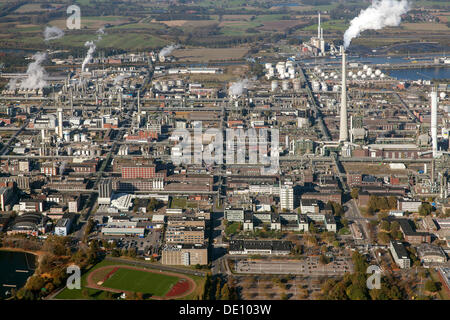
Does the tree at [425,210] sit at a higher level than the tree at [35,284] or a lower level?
higher

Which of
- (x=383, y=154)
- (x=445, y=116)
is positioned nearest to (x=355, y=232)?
(x=383, y=154)

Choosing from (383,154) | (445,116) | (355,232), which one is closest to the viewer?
(355,232)

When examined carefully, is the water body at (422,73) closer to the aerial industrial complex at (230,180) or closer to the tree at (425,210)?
the aerial industrial complex at (230,180)

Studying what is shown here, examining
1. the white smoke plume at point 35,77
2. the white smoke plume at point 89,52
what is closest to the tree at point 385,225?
the white smoke plume at point 35,77

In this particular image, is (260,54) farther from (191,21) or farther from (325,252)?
(325,252)

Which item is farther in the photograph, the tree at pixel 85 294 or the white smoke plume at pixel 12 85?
the white smoke plume at pixel 12 85

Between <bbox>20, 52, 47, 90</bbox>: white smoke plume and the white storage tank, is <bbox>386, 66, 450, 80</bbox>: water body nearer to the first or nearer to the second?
the white storage tank

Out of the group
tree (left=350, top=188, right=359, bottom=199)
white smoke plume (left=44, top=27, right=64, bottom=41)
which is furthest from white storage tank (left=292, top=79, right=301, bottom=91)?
white smoke plume (left=44, top=27, right=64, bottom=41)

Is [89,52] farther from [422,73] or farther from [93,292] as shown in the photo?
[93,292]
